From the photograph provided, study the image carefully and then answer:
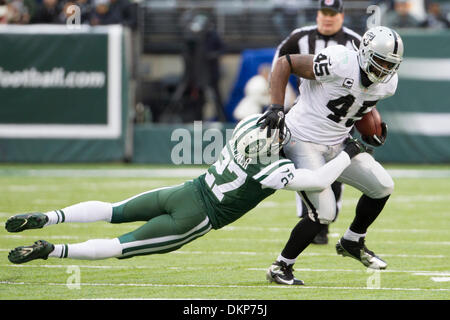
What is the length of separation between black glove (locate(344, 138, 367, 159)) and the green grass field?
0.79m

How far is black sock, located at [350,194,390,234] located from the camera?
5949 millimetres

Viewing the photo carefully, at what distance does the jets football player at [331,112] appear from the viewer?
18.0 feet

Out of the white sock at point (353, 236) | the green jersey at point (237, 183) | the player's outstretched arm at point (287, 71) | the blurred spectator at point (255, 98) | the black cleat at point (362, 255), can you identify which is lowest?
the blurred spectator at point (255, 98)

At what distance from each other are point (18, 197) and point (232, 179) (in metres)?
5.04

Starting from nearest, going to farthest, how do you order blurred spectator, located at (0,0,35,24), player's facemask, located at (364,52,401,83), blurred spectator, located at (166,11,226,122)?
player's facemask, located at (364,52,401,83) → blurred spectator, located at (0,0,35,24) → blurred spectator, located at (166,11,226,122)

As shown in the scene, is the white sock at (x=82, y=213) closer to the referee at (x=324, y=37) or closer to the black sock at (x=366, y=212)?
the black sock at (x=366, y=212)

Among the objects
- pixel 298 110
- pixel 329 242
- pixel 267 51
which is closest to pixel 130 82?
pixel 267 51

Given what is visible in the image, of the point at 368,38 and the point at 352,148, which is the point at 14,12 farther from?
the point at 368,38

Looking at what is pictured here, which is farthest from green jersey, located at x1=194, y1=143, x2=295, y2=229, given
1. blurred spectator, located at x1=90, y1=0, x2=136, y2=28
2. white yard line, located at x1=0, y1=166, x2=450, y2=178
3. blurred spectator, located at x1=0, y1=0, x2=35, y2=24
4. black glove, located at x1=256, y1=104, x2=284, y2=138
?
blurred spectator, located at x1=0, y1=0, x2=35, y2=24

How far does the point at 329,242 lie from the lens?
24.5 ft

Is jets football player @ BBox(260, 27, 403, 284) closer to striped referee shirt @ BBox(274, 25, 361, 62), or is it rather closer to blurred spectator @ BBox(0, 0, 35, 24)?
striped referee shirt @ BBox(274, 25, 361, 62)

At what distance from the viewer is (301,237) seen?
5.57 m

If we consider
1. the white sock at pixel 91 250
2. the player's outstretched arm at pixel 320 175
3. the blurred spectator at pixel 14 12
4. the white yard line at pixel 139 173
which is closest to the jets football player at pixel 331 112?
the player's outstretched arm at pixel 320 175
